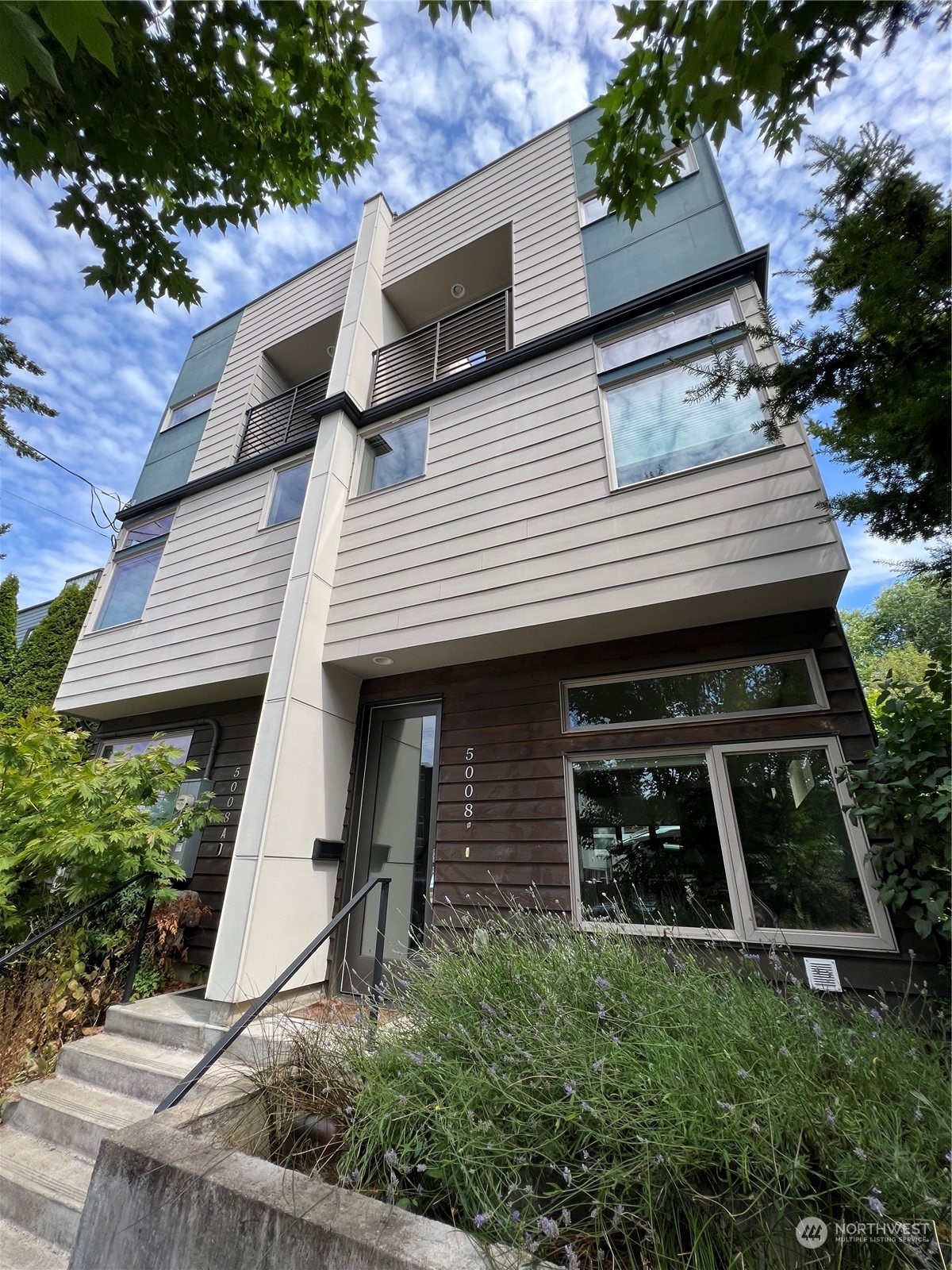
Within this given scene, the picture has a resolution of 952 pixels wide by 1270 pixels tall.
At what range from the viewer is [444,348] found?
20.3ft

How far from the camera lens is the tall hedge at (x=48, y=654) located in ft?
29.0

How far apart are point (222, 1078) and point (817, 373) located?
4.38 meters

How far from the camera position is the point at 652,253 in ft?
16.3

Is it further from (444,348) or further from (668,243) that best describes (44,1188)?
(668,243)

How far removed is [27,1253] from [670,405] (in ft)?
19.9

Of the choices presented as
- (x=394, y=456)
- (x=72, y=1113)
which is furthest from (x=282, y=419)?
(x=72, y=1113)

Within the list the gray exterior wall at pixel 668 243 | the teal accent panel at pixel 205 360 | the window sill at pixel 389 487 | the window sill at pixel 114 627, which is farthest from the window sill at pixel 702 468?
the teal accent panel at pixel 205 360

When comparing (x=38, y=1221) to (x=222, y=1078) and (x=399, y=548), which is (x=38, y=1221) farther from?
(x=399, y=548)

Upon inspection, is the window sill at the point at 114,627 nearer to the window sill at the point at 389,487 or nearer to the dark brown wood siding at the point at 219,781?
the dark brown wood siding at the point at 219,781

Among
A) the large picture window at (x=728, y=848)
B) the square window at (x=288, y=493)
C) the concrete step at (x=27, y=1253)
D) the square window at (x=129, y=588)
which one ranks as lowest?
the concrete step at (x=27, y=1253)

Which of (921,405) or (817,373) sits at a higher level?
(817,373)

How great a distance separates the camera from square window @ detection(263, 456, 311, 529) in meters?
6.14

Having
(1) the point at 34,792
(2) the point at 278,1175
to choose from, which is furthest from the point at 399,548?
(2) the point at 278,1175

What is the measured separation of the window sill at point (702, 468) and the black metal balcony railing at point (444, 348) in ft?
9.01
